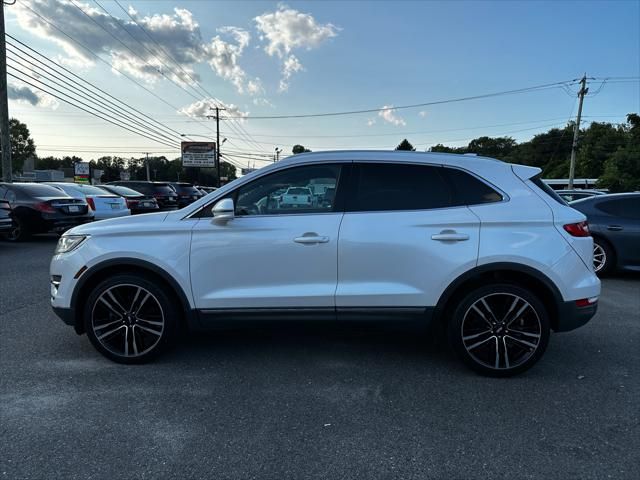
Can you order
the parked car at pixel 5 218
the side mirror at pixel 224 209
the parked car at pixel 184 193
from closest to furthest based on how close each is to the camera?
1. the side mirror at pixel 224 209
2. the parked car at pixel 5 218
3. the parked car at pixel 184 193

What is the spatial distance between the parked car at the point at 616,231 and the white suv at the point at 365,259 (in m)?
4.81

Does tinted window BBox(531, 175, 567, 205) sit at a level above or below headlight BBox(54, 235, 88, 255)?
above

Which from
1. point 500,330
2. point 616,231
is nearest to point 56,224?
point 500,330

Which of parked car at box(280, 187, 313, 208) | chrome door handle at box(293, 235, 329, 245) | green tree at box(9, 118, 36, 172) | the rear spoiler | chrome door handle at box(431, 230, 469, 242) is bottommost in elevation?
chrome door handle at box(293, 235, 329, 245)

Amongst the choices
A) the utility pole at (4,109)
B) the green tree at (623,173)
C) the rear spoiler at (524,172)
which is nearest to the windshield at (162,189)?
the utility pole at (4,109)

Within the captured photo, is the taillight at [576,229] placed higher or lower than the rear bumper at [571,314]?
higher

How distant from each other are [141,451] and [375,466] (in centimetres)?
138

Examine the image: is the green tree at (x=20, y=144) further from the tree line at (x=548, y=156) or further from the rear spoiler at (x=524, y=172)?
the rear spoiler at (x=524, y=172)

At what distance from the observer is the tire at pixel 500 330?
11.4 feet

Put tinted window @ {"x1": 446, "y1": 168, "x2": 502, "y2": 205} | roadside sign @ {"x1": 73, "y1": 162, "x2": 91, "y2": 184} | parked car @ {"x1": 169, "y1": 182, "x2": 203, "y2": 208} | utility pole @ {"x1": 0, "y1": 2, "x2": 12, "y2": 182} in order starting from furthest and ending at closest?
roadside sign @ {"x1": 73, "y1": 162, "x2": 91, "y2": 184}
parked car @ {"x1": 169, "y1": 182, "x2": 203, "y2": 208}
utility pole @ {"x1": 0, "y1": 2, "x2": 12, "y2": 182}
tinted window @ {"x1": 446, "y1": 168, "x2": 502, "y2": 205}

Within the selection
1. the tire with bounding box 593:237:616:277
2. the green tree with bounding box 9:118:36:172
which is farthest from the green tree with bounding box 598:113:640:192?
the green tree with bounding box 9:118:36:172

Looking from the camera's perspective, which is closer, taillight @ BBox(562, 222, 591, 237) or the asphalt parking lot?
the asphalt parking lot

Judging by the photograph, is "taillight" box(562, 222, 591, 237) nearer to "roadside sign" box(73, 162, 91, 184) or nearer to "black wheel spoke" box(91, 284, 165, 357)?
"black wheel spoke" box(91, 284, 165, 357)

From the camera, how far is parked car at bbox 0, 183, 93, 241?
10.9 metres
